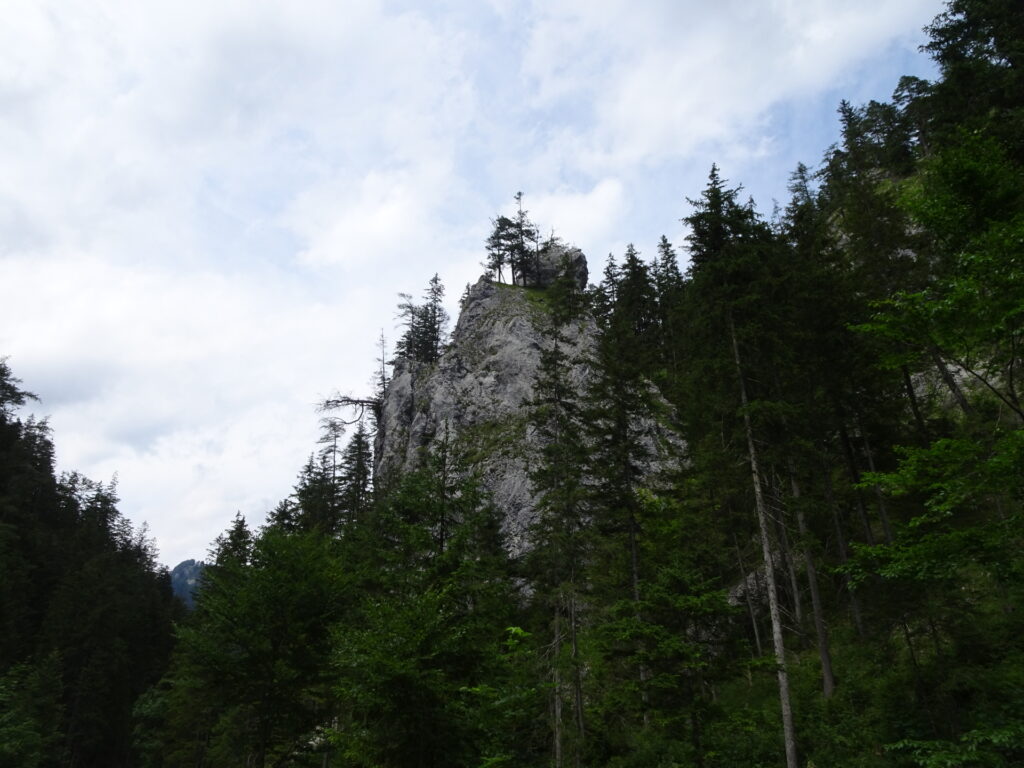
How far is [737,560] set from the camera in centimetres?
2900

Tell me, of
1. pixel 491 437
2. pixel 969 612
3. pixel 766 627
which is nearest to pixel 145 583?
pixel 491 437

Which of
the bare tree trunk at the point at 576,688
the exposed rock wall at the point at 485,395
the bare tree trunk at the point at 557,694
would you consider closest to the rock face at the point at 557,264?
the exposed rock wall at the point at 485,395

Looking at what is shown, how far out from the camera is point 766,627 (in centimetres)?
2739

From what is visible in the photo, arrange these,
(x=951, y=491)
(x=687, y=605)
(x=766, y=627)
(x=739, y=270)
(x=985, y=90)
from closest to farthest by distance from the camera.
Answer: (x=951, y=491), (x=687, y=605), (x=739, y=270), (x=985, y=90), (x=766, y=627)

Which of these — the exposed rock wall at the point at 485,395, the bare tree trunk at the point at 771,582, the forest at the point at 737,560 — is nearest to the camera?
the forest at the point at 737,560

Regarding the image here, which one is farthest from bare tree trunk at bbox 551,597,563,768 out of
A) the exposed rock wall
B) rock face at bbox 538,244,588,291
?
rock face at bbox 538,244,588,291

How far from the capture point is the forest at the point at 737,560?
12.5m

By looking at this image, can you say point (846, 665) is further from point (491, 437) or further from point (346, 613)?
point (491, 437)

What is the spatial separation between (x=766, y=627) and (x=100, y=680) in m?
50.4

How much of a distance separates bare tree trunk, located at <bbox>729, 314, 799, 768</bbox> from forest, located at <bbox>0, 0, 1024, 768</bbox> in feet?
0.38

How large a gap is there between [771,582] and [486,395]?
36.2 m

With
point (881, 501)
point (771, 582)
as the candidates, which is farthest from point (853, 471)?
point (771, 582)

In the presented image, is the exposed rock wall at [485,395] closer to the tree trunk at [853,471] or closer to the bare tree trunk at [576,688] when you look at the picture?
the bare tree trunk at [576,688]

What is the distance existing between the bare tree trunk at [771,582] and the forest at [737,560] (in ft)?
0.38
